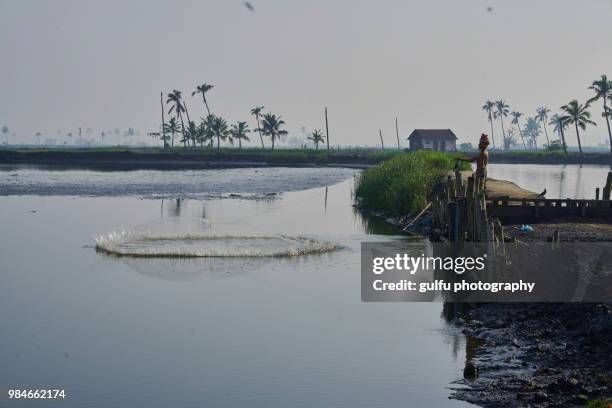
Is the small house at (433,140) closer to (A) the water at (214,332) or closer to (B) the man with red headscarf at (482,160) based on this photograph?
(A) the water at (214,332)

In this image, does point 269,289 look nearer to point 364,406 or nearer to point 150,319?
point 150,319

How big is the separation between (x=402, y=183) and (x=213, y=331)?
80.4ft

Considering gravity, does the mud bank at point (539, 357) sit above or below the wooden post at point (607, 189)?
below

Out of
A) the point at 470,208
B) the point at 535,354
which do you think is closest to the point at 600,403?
the point at 535,354

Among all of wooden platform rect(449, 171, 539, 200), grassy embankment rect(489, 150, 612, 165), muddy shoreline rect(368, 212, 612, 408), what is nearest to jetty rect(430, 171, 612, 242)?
wooden platform rect(449, 171, 539, 200)

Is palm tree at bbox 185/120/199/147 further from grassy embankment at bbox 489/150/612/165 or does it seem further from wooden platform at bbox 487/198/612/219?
wooden platform at bbox 487/198/612/219

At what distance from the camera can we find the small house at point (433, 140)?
14975 centimetres

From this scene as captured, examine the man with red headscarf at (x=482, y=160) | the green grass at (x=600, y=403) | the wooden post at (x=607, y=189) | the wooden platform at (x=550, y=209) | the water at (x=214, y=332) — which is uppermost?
the man with red headscarf at (x=482, y=160)

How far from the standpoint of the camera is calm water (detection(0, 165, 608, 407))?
15.4m

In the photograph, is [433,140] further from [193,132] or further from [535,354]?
[535,354]

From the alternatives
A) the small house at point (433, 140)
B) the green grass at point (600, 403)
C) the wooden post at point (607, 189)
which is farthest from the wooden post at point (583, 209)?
the small house at point (433, 140)

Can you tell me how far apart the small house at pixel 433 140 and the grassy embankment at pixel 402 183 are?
9588 cm

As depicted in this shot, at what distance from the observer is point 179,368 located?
16.6 m

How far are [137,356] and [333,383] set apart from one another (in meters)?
4.34
